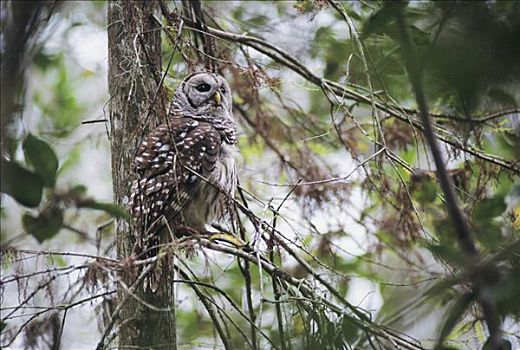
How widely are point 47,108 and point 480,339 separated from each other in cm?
453

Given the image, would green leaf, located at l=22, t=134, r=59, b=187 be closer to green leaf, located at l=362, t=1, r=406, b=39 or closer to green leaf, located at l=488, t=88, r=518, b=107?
green leaf, located at l=362, t=1, r=406, b=39

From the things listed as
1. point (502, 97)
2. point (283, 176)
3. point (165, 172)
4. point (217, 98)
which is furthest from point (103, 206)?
point (283, 176)

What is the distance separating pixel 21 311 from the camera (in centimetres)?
259

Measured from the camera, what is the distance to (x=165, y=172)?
160 inches

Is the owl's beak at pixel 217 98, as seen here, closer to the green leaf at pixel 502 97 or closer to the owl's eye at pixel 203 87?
the owl's eye at pixel 203 87

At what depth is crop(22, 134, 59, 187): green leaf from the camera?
1.38 metres

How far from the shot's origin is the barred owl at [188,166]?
3811 mm

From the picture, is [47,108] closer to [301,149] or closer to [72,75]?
[72,75]

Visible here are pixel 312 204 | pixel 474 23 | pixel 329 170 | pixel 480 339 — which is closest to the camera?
pixel 474 23

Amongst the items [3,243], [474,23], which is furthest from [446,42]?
[3,243]

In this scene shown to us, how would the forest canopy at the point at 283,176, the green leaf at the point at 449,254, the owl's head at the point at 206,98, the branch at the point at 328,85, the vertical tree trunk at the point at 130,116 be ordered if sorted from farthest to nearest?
the owl's head at the point at 206,98 → the branch at the point at 328,85 → the vertical tree trunk at the point at 130,116 → the forest canopy at the point at 283,176 → the green leaf at the point at 449,254

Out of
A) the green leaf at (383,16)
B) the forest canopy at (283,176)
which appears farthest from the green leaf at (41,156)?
the green leaf at (383,16)

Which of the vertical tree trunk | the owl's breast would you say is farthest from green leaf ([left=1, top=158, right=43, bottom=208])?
the owl's breast

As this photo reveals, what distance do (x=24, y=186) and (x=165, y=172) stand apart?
2.72 metres
